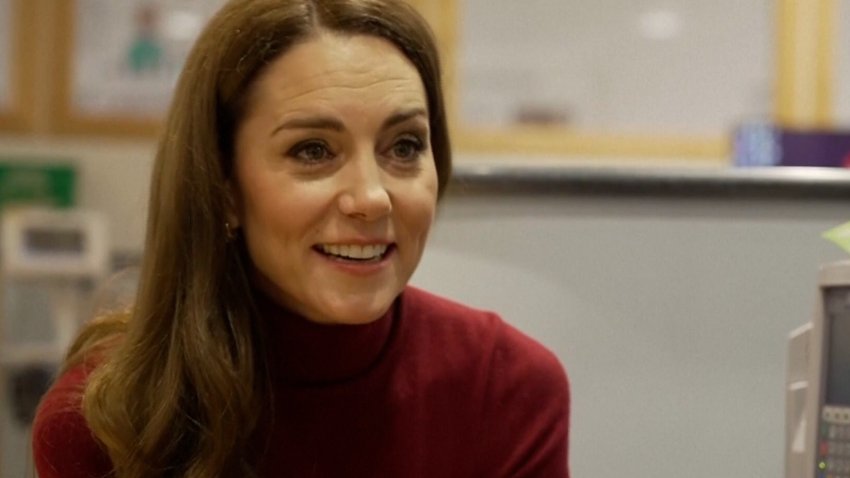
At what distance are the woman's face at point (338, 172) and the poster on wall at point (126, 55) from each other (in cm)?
175

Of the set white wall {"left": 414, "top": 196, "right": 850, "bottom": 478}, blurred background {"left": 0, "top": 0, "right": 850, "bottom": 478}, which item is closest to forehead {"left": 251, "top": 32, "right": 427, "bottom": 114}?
white wall {"left": 414, "top": 196, "right": 850, "bottom": 478}

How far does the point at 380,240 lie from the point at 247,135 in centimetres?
15

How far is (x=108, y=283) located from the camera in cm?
118

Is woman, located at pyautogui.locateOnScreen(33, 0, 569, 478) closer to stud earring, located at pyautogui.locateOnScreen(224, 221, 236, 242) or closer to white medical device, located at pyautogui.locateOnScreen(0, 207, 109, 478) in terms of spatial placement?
stud earring, located at pyautogui.locateOnScreen(224, 221, 236, 242)

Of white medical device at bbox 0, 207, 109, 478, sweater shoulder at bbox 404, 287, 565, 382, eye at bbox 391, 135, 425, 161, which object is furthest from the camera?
white medical device at bbox 0, 207, 109, 478

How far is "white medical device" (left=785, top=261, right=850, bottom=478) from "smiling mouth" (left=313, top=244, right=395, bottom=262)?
0.35 m

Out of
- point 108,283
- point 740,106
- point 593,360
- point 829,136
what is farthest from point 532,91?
point 108,283

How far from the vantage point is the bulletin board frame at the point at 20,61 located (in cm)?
261

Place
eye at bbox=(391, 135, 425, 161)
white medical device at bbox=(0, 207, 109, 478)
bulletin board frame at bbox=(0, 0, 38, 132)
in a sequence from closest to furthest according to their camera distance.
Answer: eye at bbox=(391, 135, 425, 161) < white medical device at bbox=(0, 207, 109, 478) < bulletin board frame at bbox=(0, 0, 38, 132)

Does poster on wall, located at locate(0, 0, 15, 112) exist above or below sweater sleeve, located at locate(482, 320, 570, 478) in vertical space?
above

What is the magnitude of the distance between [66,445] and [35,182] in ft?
5.73

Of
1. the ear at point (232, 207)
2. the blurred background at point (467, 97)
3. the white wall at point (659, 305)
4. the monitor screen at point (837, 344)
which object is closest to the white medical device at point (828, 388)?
the monitor screen at point (837, 344)

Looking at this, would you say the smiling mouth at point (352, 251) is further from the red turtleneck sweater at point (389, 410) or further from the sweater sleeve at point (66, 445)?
the sweater sleeve at point (66, 445)

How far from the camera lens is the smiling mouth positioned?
937 mm
